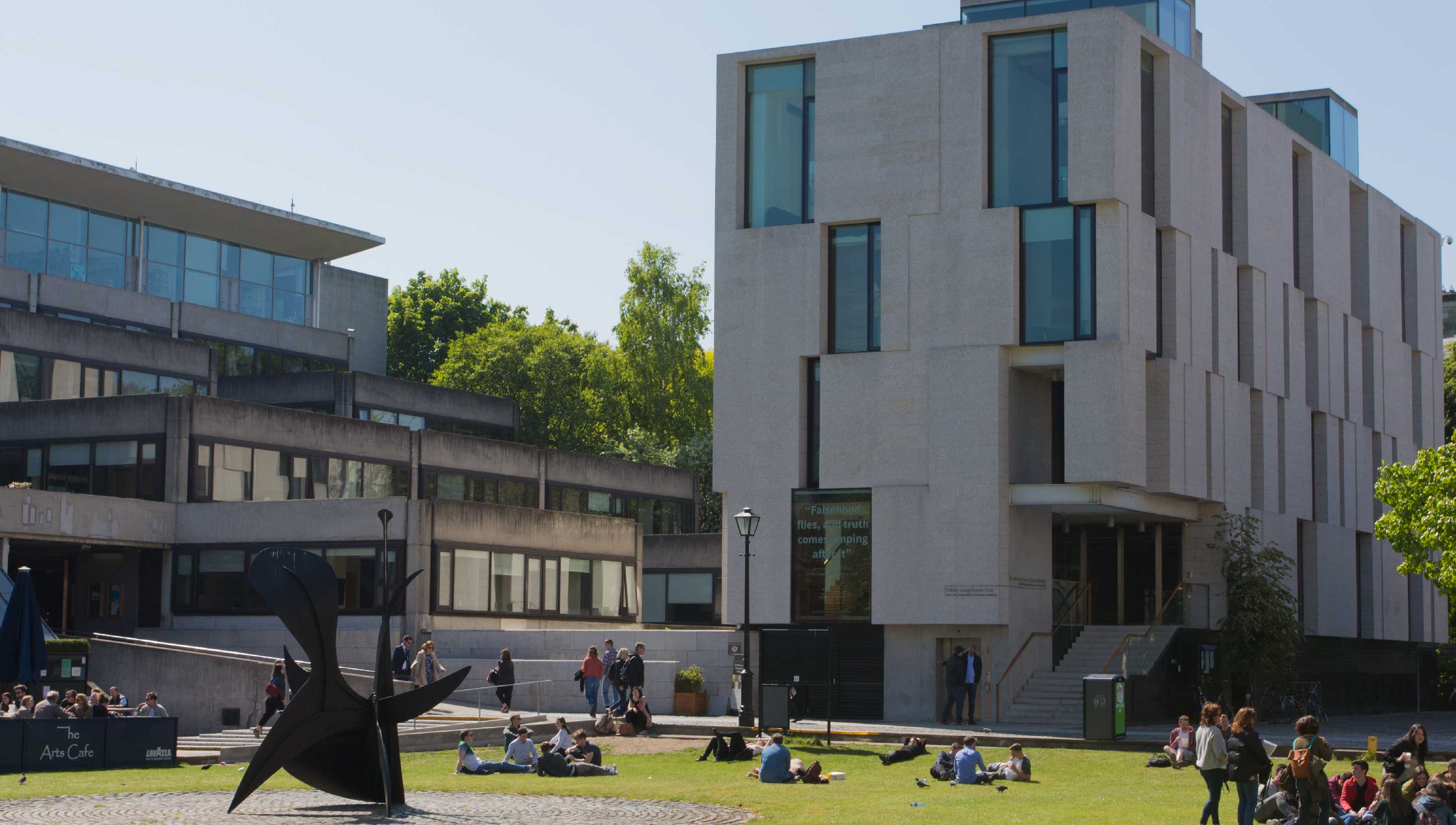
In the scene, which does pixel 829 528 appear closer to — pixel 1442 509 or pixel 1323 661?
pixel 1442 509

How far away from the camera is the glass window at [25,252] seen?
59875mm

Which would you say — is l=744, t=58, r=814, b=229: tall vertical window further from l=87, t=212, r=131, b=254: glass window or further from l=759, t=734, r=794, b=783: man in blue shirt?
l=87, t=212, r=131, b=254: glass window

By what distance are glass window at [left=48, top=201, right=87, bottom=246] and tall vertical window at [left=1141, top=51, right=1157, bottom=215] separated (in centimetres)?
3846

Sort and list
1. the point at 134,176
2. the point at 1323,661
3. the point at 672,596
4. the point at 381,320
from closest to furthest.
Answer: the point at 1323,661 < the point at 672,596 < the point at 134,176 < the point at 381,320

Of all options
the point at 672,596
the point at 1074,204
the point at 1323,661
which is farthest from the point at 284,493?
the point at 1323,661

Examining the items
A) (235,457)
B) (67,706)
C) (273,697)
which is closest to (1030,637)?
(273,697)

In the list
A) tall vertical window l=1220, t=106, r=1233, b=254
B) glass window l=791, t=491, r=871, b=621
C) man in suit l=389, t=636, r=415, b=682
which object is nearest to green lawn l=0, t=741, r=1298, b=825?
man in suit l=389, t=636, r=415, b=682

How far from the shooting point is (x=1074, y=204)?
3972 centimetres

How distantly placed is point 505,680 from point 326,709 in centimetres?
1577

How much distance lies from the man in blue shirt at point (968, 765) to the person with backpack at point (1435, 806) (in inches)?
339

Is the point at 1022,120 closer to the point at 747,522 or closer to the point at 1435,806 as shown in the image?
the point at 747,522

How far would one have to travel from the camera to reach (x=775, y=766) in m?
25.4

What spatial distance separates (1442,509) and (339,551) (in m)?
26.3

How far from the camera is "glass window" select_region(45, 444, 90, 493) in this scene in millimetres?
50188
